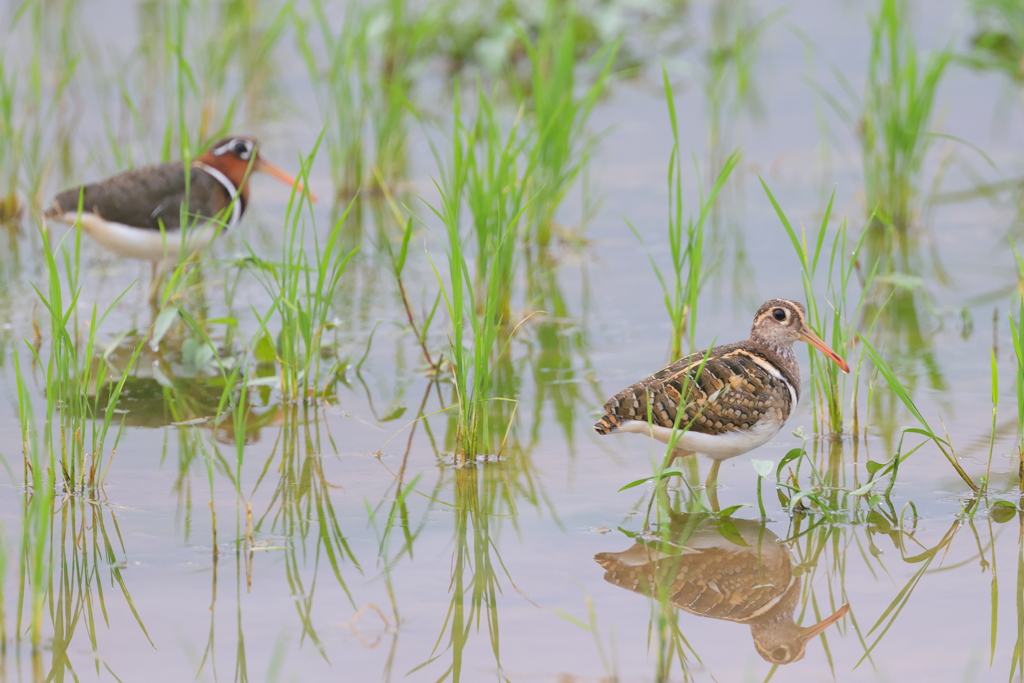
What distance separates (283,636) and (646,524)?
1.20 meters

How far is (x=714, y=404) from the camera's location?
13.5 ft

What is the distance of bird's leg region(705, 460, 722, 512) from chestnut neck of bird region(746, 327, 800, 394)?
1.35 feet

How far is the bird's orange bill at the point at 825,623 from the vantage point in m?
3.33

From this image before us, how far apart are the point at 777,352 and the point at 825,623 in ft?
4.41

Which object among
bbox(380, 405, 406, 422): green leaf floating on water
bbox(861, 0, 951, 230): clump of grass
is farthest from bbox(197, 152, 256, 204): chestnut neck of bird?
bbox(861, 0, 951, 230): clump of grass

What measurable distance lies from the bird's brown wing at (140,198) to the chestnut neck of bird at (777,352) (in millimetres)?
2980

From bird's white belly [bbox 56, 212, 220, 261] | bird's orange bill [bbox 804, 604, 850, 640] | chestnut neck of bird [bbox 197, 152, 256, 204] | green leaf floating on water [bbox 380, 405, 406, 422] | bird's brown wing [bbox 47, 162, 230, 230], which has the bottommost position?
bird's orange bill [bbox 804, 604, 850, 640]

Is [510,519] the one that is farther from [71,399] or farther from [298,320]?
[71,399]

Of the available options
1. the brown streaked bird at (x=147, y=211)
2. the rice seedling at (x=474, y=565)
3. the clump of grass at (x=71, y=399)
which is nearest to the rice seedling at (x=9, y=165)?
the brown streaked bird at (x=147, y=211)

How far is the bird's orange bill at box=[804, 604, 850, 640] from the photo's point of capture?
333 cm

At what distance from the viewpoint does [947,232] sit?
7.21m

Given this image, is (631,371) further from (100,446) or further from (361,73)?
(361,73)

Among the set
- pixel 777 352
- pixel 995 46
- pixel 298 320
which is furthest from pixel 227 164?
pixel 995 46

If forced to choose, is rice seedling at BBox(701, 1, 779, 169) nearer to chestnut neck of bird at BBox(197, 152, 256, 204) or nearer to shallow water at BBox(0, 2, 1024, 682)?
shallow water at BBox(0, 2, 1024, 682)
